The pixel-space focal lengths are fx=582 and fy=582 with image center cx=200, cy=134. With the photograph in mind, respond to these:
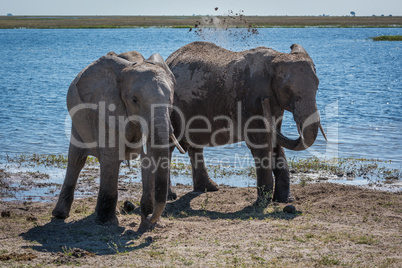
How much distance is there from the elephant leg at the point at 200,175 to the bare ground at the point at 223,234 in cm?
62

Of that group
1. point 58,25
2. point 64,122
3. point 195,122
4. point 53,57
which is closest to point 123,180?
point 195,122

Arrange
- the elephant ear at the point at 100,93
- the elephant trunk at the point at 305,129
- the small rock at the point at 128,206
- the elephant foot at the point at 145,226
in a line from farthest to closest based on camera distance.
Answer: the small rock at the point at 128,206 < the elephant trunk at the point at 305,129 < the elephant ear at the point at 100,93 < the elephant foot at the point at 145,226

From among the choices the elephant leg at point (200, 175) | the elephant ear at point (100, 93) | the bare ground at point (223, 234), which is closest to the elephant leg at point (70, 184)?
the bare ground at point (223, 234)

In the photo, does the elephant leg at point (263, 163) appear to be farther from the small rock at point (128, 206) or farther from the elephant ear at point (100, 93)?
the elephant ear at point (100, 93)

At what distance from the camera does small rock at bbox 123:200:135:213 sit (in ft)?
31.7

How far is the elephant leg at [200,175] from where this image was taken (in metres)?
11.4

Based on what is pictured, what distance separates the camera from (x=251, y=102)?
10.1 meters

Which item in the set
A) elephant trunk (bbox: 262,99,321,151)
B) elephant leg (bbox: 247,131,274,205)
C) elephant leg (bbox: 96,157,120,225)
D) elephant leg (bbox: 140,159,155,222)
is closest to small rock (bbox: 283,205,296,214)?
elephant leg (bbox: 247,131,274,205)

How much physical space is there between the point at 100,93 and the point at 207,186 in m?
3.74

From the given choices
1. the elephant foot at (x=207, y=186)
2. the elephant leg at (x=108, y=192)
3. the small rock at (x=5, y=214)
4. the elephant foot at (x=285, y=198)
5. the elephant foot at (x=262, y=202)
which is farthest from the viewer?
the elephant foot at (x=207, y=186)

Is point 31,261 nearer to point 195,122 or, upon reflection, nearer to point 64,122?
A: point 195,122

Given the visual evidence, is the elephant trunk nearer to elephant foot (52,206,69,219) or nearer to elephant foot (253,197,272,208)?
elephant foot (253,197,272,208)

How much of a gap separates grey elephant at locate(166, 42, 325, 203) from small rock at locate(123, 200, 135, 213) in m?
1.33

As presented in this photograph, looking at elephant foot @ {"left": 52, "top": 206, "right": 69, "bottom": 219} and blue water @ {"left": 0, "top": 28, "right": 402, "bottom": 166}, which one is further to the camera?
blue water @ {"left": 0, "top": 28, "right": 402, "bottom": 166}
